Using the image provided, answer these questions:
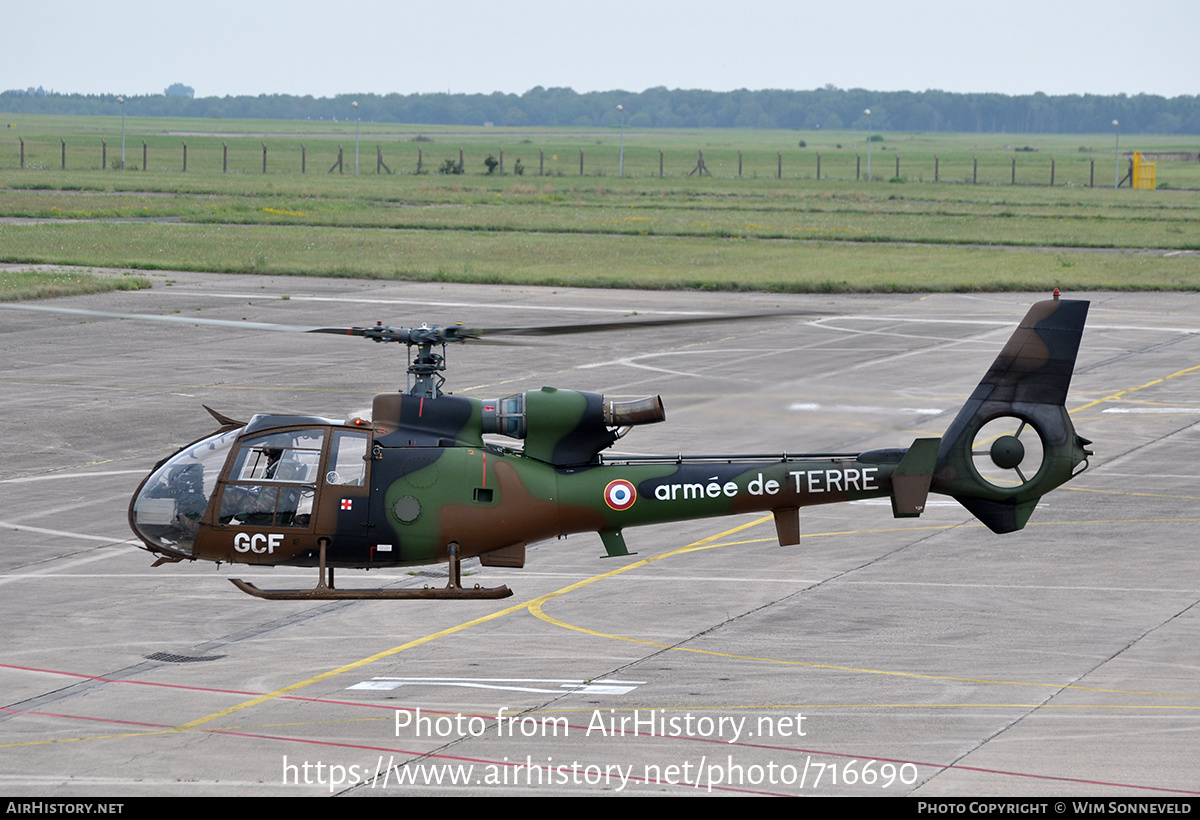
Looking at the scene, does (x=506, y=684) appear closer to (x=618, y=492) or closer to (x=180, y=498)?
(x=618, y=492)

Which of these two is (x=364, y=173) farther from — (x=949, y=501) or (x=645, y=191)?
(x=949, y=501)

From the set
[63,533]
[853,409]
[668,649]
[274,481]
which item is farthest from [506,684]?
[853,409]

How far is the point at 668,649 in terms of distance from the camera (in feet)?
59.4

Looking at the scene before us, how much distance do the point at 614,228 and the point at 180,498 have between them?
59.5 m

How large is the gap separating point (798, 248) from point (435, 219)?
21952 mm

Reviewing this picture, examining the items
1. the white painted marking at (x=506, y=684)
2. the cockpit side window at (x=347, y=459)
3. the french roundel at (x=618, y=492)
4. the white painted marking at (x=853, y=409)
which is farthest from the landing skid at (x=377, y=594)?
the white painted marking at (x=853, y=409)

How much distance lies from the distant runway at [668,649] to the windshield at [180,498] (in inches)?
65.2

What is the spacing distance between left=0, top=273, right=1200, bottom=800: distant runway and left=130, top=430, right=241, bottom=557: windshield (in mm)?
1657

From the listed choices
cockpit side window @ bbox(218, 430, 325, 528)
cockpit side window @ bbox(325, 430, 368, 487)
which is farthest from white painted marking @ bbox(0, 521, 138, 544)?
cockpit side window @ bbox(325, 430, 368, 487)

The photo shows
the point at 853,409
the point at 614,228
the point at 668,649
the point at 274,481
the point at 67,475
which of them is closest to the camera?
the point at 274,481

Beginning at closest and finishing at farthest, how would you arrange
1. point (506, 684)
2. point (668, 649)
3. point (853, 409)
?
point (506, 684)
point (668, 649)
point (853, 409)

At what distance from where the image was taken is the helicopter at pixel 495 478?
55.5 feet

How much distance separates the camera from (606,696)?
53.7 feet

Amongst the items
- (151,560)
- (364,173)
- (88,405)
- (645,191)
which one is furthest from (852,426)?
(364,173)
